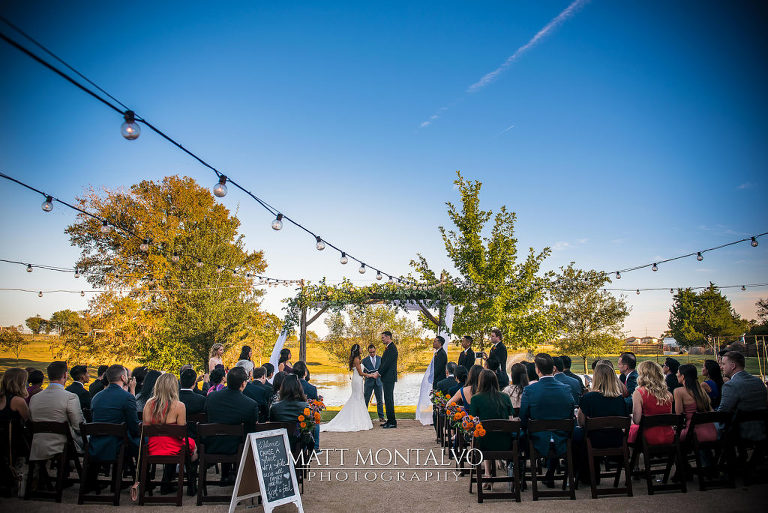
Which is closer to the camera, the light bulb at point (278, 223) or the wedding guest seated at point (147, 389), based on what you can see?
the wedding guest seated at point (147, 389)

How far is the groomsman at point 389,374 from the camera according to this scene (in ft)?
32.6

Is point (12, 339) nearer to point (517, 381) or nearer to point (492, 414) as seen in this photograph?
point (517, 381)

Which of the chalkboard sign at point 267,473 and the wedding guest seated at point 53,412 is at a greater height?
the wedding guest seated at point 53,412

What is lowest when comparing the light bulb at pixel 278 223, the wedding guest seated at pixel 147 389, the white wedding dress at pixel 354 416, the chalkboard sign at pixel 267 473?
the white wedding dress at pixel 354 416

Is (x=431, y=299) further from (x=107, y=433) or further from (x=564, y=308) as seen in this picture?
(x=564, y=308)

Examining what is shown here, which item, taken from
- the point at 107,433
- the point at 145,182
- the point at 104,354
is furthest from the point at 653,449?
the point at 145,182

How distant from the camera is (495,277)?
514 inches

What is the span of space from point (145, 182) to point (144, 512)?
2183cm

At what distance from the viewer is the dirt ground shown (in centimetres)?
433

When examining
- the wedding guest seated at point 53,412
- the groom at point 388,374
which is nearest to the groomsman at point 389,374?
the groom at point 388,374

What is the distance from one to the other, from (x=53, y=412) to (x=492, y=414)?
483 cm

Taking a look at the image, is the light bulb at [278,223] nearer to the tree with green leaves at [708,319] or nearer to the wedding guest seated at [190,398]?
the wedding guest seated at [190,398]

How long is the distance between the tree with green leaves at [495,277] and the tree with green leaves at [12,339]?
71.7ft

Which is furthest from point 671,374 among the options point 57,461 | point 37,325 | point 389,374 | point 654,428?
point 37,325
